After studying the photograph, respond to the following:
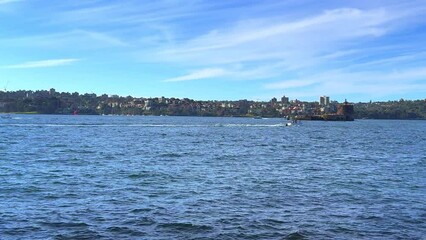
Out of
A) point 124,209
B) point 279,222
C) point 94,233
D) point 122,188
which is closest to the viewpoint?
point 94,233

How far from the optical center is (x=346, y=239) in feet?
61.5

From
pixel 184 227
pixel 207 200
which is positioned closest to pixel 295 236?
pixel 184 227

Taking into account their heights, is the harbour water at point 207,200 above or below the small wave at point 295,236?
above

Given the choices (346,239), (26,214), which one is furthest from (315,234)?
(26,214)

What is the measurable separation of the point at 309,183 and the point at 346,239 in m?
14.0

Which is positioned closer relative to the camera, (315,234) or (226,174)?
(315,234)

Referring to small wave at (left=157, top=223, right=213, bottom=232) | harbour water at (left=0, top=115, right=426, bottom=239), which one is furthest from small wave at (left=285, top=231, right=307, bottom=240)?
small wave at (left=157, top=223, right=213, bottom=232)

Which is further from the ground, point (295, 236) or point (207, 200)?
point (207, 200)

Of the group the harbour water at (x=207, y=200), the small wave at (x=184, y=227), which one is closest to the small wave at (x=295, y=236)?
the harbour water at (x=207, y=200)

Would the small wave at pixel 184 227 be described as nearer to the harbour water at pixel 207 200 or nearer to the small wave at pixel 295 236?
the harbour water at pixel 207 200

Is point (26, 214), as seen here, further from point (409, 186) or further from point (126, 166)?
point (409, 186)

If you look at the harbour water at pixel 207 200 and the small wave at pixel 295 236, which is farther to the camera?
the harbour water at pixel 207 200

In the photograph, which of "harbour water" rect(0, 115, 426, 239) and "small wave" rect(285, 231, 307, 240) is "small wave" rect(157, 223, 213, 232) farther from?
"small wave" rect(285, 231, 307, 240)

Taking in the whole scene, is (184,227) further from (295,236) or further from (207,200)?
(207,200)
